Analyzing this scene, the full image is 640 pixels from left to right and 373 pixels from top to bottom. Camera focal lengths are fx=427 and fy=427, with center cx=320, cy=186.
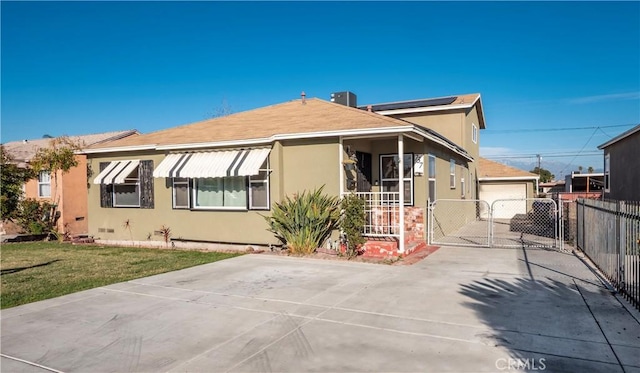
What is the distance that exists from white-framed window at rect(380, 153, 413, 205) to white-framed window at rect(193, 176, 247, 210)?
13.9 feet

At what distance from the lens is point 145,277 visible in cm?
882

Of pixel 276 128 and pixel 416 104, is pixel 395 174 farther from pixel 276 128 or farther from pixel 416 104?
pixel 416 104

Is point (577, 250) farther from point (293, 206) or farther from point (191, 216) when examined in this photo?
point (191, 216)

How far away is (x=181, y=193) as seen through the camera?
44.6 ft

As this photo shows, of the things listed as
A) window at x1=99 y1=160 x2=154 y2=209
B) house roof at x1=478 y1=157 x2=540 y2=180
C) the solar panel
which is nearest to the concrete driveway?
window at x1=99 y1=160 x2=154 y2=209

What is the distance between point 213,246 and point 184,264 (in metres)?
2.85

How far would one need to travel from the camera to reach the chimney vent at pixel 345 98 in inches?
633

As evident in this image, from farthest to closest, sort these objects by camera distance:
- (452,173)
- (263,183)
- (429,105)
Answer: (429,105) → (452,173) → (263,183)

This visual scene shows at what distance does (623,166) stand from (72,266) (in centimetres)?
1856

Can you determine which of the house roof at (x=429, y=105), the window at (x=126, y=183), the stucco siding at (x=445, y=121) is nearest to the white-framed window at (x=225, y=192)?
the window at (x=126, y=183)

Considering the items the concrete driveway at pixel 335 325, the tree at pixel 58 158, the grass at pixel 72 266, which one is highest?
the tree at pixel 58 158

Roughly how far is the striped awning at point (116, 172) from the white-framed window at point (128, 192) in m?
0.23

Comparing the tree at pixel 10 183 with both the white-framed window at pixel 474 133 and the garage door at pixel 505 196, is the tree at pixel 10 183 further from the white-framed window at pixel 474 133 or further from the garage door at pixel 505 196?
the garage door at pixel 505 196

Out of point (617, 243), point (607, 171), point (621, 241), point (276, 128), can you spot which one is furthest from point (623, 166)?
point (276, 128)
